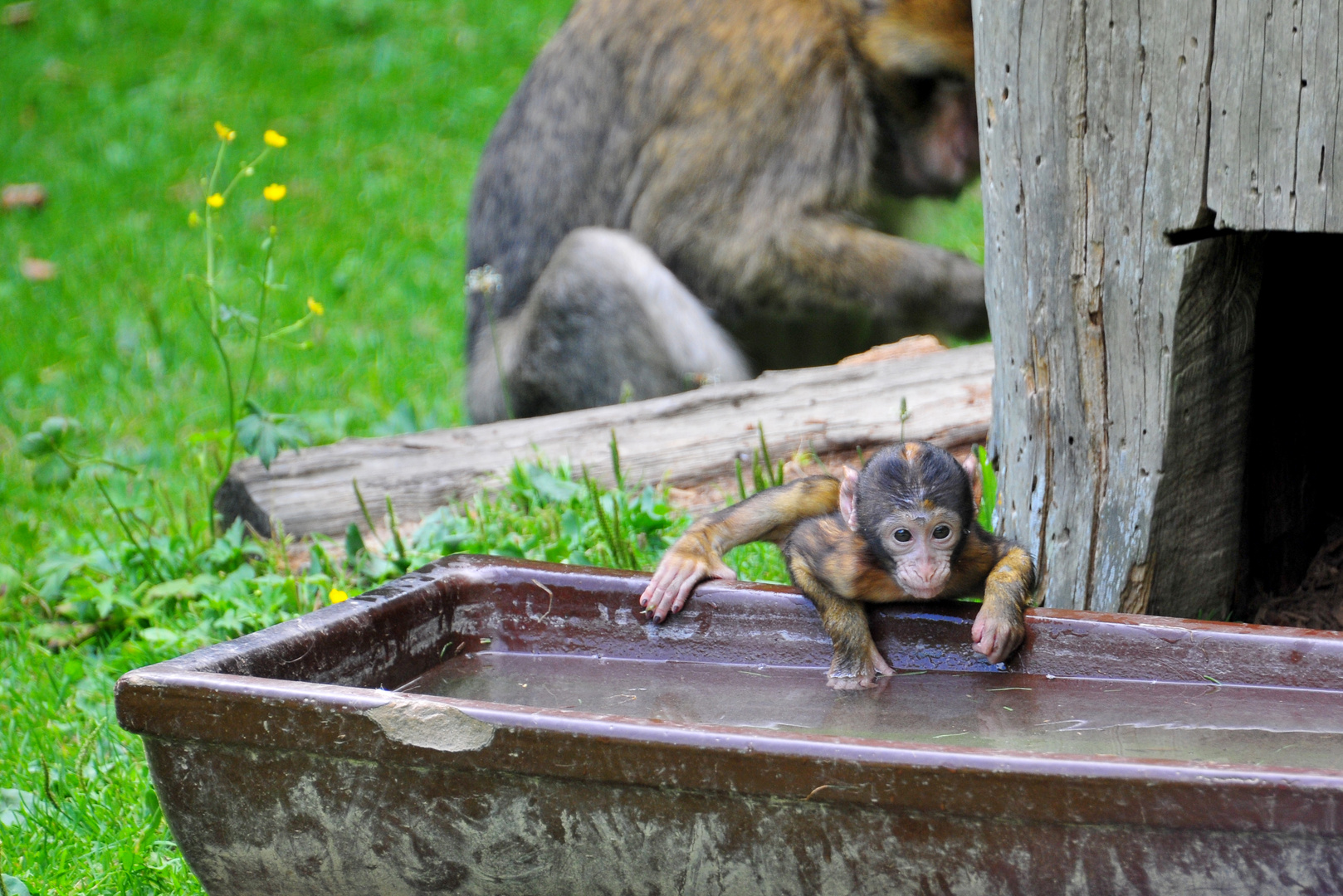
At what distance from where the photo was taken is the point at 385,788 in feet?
7.39

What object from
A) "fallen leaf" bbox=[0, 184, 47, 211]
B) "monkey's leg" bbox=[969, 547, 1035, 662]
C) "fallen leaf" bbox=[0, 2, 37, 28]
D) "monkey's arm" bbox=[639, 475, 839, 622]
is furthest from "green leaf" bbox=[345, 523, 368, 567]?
"fallen leaf" bbox=[0, 2, 37, 28]

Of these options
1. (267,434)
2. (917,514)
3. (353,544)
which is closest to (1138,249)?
(917,514)

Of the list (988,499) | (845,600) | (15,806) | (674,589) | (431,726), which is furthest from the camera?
(988,499)

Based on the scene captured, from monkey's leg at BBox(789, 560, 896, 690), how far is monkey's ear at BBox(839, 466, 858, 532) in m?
0.16

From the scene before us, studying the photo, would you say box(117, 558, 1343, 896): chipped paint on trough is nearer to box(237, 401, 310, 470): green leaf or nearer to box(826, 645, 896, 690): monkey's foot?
box(826, 645, 896, 690): monkey's foot

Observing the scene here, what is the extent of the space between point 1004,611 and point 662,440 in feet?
7.28

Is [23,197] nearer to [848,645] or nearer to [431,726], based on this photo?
[848,645]

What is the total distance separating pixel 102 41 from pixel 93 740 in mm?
10234

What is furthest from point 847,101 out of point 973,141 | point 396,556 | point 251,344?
point 251,344

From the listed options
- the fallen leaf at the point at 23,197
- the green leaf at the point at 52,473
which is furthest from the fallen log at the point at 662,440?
the fallen leaf at the point at 23,197

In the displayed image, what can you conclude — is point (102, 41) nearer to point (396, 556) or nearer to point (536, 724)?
point (396, 556)

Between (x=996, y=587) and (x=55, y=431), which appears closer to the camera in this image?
(x=996, y=587)

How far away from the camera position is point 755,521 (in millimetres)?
3309

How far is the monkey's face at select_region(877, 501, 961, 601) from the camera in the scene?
272cm
